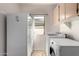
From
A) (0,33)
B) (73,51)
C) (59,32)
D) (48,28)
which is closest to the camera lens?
(73,51)

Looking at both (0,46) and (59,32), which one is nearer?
(0,46)

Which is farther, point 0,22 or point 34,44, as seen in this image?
point 34,44

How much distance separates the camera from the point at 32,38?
1523mm

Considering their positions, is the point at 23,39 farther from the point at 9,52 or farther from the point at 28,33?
the point at 9,52

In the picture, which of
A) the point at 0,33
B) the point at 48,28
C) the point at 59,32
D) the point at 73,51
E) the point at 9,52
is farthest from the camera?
the point at 59,32

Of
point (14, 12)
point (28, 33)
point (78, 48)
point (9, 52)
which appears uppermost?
point (14, 12)

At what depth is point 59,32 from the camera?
66.1 inches

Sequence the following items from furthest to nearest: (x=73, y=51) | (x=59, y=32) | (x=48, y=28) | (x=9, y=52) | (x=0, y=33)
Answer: (x=59, y=32), (x=48, y=28), (x=9, y=52), (x=0, y=33), (x=73, y=51)

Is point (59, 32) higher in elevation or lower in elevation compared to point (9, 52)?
higher

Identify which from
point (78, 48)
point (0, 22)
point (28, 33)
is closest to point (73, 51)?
point (78, 48)

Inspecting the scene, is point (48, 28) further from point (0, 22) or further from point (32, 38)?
point (0, 22)

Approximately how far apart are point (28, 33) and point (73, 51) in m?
0.73

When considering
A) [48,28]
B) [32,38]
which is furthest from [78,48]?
[32,38]

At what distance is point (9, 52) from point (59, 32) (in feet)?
2.49
